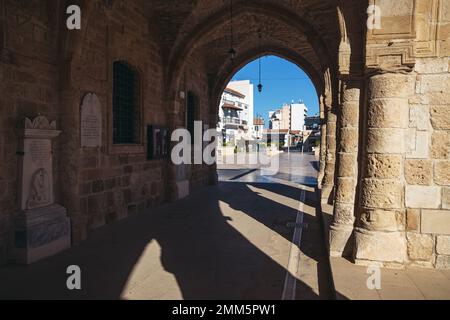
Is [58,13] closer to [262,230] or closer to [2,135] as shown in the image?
[2,135]

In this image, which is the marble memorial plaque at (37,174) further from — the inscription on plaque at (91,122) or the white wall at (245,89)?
the white wall at (245,89)

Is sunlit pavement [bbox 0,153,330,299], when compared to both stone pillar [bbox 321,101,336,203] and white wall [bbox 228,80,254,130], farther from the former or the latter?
white wall [bbox 228,80,254,130]

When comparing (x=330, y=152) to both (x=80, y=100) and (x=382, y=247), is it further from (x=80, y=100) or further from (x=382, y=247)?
(x=80, y=100)

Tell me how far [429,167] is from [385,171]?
0.56 m

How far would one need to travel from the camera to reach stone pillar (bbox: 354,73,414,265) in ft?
12.0

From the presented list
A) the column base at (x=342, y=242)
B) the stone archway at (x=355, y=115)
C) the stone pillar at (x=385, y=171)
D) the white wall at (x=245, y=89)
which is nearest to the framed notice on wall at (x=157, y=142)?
the stone archway at (x=355, y=115)

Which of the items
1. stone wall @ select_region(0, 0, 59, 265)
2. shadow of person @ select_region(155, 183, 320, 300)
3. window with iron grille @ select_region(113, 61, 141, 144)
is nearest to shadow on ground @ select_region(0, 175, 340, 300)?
shadow of person @ select_region(155, 183, 320, 300)

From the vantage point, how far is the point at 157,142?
28.3 feet

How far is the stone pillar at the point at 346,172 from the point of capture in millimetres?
4215

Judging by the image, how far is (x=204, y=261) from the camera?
4562 millimetres

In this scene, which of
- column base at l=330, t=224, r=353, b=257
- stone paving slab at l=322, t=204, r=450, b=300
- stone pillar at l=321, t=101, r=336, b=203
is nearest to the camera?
stone paving slab at l=322, t=204, r=450, b=300

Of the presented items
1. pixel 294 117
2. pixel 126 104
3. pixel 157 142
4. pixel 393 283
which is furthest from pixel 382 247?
pixel 294 117

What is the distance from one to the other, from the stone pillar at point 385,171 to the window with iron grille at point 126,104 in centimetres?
518

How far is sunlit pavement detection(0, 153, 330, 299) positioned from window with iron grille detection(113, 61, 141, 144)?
1809mm
